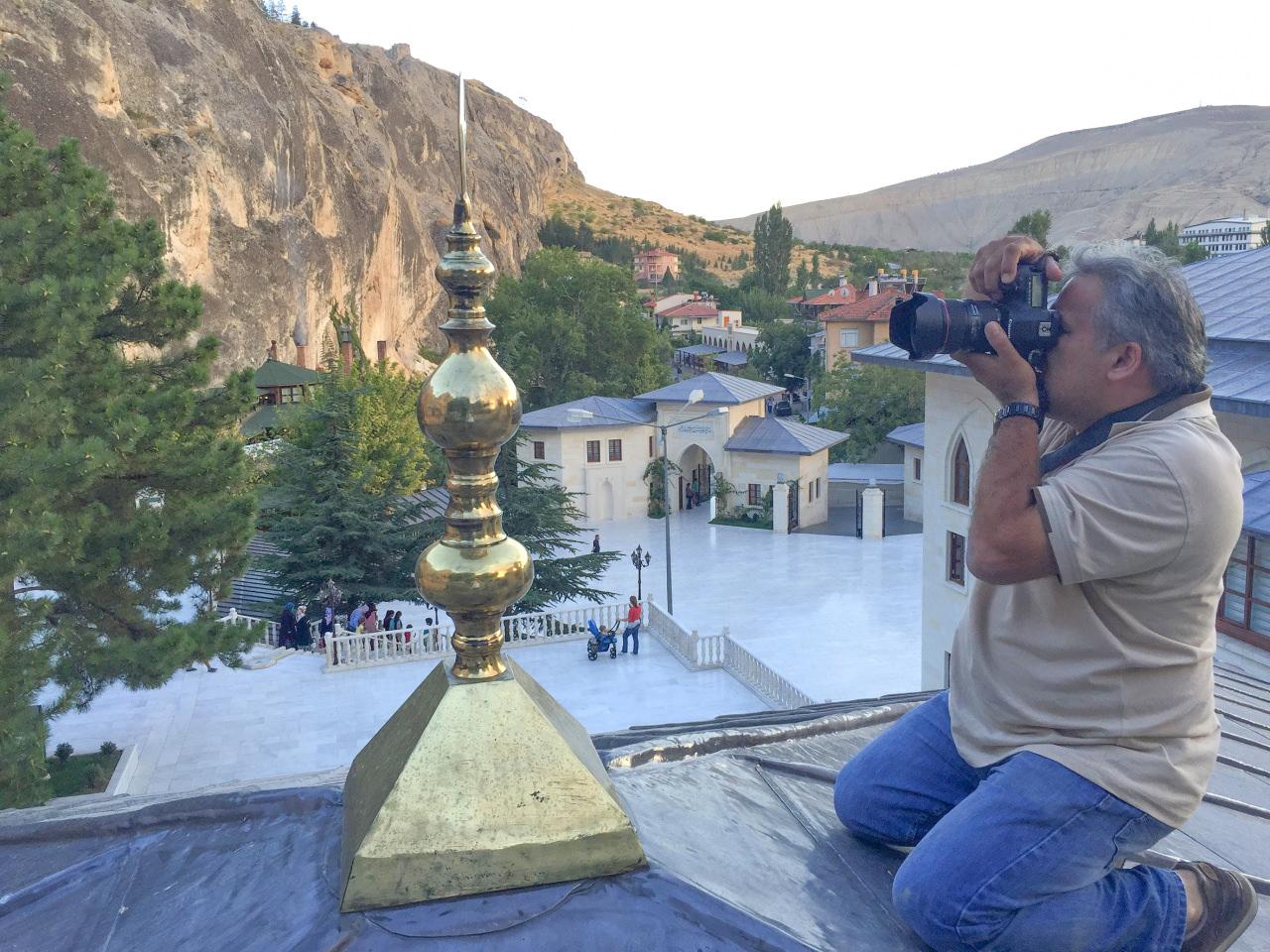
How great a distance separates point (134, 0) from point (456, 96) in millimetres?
27658

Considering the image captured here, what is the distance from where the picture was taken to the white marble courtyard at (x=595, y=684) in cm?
1296

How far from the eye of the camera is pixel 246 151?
26.9 meters

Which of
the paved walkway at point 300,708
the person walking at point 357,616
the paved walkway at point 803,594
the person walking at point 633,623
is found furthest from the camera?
the paved walkway at point 803,594

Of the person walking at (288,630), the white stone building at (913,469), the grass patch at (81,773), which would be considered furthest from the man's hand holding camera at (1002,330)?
the white stone building at (913,469)

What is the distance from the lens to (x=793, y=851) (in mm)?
1987

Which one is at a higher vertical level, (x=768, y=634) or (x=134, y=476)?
(x=134, y=476)

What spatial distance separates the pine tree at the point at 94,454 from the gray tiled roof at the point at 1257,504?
32.9 ft

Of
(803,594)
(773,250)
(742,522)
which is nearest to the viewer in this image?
(803,594)

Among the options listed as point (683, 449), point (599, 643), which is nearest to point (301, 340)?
point (683, 449)

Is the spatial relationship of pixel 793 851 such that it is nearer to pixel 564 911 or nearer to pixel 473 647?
pixel 564 911

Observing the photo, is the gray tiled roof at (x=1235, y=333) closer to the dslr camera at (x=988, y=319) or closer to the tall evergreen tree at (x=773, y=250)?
the dslr camera at (x=988, y=319)

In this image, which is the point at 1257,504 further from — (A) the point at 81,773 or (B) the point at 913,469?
(B) the point at 913,469

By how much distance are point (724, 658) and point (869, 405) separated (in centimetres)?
2248

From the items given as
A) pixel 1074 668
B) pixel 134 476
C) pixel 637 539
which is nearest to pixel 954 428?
pixel 134 476
